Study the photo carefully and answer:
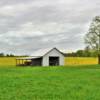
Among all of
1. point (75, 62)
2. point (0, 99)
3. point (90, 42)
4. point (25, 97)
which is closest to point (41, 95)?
point (25, 97)

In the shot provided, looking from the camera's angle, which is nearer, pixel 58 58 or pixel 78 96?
pixel 78 96

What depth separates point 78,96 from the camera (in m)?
14.7

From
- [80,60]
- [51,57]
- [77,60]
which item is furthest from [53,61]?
[80,60]

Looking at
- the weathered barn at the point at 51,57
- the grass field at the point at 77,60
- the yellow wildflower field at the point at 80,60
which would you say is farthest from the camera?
the yellow wildflower field at the point at 80,60

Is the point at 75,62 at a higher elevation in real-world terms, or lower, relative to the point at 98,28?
lower

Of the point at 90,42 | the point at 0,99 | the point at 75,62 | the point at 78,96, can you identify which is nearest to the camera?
the point at 0,99

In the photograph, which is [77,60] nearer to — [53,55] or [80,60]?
[80,60]

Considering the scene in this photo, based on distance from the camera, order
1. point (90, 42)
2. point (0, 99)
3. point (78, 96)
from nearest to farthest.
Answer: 1. point (0, 99)
2. point (78, 96)
3. point (90, 42)

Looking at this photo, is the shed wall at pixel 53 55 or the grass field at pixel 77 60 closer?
the shed wall at pixel 53 55

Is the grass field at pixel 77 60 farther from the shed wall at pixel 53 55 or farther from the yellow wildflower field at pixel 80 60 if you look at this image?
the shed wall at pixel 53 55

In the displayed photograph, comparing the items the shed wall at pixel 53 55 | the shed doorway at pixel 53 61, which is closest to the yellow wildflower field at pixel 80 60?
the shed doorway at pixel 53 61

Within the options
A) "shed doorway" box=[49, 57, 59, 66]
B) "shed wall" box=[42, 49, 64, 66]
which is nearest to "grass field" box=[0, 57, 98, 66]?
"shed doorway" box=[49, 57, 59, 66]

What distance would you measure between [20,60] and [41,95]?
8230 centimetres

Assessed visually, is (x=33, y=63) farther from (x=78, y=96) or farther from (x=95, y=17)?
(x=78, y=96)
